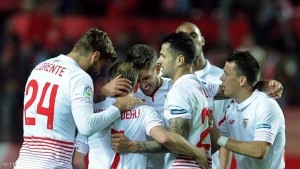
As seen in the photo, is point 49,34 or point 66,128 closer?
point 66,128

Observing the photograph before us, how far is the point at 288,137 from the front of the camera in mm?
16016

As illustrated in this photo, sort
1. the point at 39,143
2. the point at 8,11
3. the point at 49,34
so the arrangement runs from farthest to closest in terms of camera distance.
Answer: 1. the point at 8,11
2. the point at 49,34
3. the point at 39,143

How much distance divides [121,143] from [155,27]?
33.0ft

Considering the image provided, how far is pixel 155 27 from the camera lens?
17438 millimetres

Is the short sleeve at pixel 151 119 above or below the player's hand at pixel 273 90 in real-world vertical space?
below

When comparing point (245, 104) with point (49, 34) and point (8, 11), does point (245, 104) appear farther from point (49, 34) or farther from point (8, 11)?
point (8, 11)

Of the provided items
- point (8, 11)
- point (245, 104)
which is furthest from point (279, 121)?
point (8, 11)

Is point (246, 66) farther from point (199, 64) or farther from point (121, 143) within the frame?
point (199, 64)

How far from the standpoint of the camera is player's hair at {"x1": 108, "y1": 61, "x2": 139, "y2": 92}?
7676 millimetres

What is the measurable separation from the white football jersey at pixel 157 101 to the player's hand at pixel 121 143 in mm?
525

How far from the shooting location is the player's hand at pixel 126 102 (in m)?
7.54

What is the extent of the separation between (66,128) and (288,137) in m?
8.94

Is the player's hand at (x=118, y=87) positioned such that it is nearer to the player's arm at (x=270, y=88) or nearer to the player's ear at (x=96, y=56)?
the player's ear at (x=96, y=56)

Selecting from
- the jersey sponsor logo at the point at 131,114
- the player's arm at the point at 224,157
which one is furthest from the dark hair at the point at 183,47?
the player's arm at the point at 224,157
